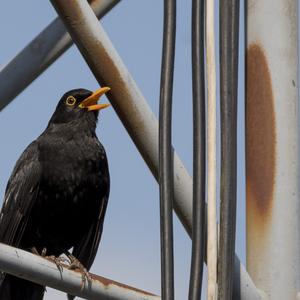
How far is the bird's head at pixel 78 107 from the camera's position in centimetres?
803

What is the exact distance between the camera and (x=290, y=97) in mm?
4395

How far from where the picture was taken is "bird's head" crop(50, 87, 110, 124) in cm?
803

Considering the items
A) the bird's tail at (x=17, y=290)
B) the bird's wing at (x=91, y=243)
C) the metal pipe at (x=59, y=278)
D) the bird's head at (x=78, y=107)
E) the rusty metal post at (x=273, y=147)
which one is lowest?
the bird's tail at (x=17, y=290)

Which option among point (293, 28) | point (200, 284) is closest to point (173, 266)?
point (200, 284)

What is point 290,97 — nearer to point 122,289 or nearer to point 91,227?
point 122,289

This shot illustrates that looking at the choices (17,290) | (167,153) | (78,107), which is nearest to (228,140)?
(167,153)

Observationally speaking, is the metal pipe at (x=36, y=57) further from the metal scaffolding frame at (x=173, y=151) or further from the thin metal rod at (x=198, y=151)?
the thin metal rod at (x=198, y=151)

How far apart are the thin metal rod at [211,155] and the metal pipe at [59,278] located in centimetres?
33

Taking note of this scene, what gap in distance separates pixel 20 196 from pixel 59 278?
11.1ft

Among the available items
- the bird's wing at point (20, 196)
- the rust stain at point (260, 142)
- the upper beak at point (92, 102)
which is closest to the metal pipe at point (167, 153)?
the rust stain at point (260, 142)

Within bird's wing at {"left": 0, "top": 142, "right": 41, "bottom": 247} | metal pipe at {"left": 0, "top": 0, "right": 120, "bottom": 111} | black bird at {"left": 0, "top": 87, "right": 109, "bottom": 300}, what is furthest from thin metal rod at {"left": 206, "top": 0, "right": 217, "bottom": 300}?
black bird at {"left": 0, "top": 87, "right": 109, "bottom": 300}

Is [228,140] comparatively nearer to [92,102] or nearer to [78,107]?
[92,102]

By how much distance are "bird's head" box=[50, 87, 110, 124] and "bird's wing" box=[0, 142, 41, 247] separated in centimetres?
67

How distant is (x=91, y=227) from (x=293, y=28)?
3.36 meters
